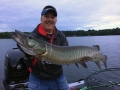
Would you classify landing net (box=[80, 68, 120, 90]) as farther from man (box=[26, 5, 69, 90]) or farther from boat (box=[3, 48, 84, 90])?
man (box=[26, 5, 69, 90])

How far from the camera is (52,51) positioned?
10.0ft

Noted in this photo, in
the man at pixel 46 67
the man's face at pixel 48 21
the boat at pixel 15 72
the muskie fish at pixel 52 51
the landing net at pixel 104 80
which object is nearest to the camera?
the muskie fish at pixel 52 51

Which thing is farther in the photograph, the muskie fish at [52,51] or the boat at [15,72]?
the boat at [15,72]

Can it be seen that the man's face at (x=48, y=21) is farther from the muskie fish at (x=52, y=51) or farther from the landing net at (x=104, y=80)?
the landing net at (x=104, y=80)

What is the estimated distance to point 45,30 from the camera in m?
3.45

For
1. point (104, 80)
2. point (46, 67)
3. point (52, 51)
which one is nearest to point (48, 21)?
point (52, 51)

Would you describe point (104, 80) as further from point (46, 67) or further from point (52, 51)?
point (52, 51)

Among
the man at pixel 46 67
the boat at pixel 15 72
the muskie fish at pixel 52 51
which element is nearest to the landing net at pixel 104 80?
the boat at pixel 15 72

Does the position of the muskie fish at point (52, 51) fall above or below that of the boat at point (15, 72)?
above

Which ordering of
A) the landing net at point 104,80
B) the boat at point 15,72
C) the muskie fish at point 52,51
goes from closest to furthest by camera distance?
the muskie fish at point 52,51, the landing net at point 104,80, the boat at point 15,72

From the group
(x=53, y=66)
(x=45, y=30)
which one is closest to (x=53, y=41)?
(x=45, y=30)

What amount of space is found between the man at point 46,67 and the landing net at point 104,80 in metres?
1.76

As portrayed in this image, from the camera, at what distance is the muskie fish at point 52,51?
2867mm

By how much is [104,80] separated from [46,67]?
9.88 ft
